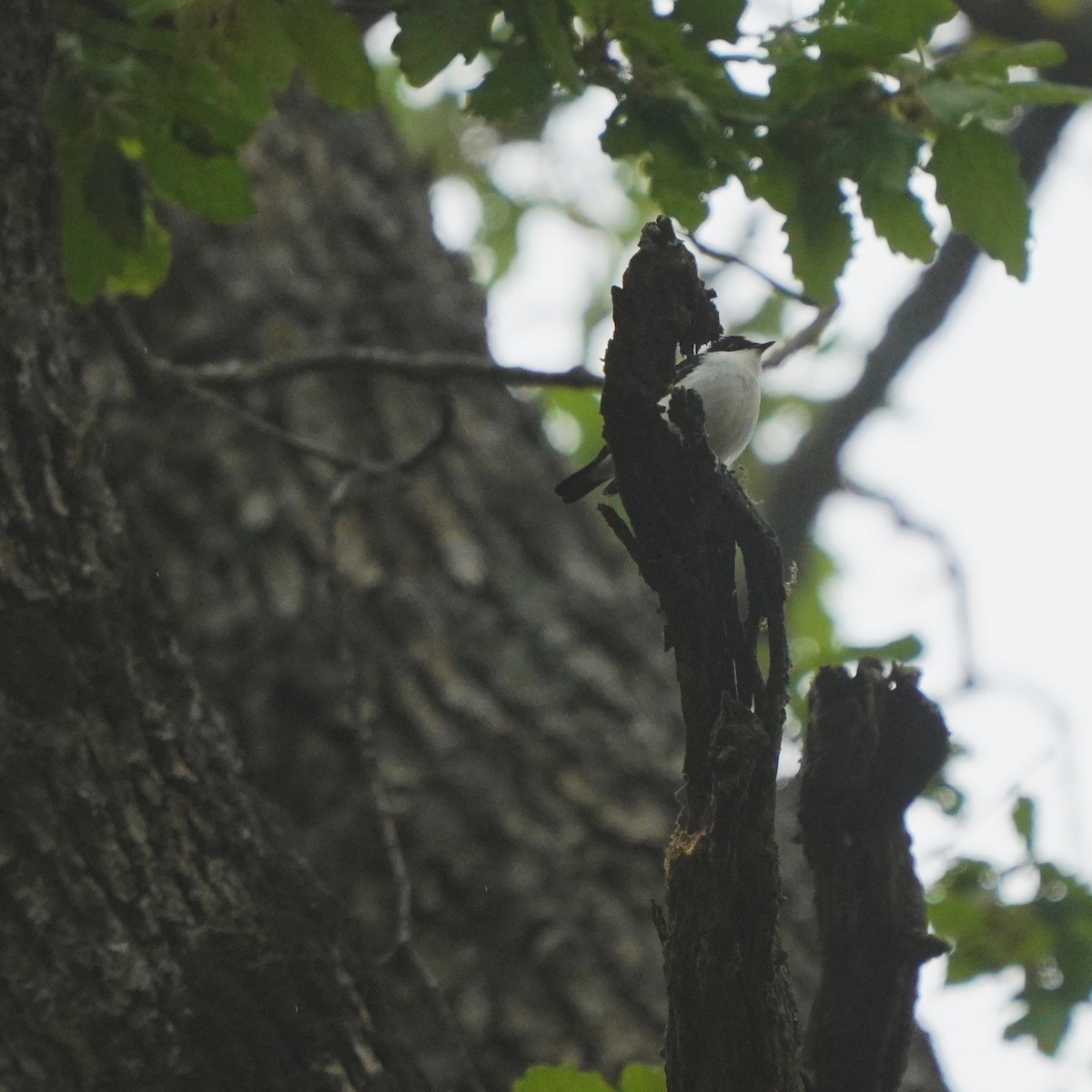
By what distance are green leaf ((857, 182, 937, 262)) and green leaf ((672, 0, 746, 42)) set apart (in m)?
0.39

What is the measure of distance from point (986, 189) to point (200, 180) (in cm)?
161

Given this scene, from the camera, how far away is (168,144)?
9.32 feet

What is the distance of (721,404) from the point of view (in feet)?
9.16

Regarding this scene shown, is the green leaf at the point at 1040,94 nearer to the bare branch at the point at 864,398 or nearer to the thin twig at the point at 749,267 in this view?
the thin twig at the point at 749,267

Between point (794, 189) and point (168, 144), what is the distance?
4.30ft

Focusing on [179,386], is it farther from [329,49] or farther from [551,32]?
[551,32]

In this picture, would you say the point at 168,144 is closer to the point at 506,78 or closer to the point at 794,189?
the point at 506,78

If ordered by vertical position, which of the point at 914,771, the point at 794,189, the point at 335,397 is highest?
the point at 335,397

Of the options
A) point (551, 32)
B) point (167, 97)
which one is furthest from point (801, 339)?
point (167, 97)

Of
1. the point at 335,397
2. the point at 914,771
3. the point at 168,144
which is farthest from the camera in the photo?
the point at 335,397

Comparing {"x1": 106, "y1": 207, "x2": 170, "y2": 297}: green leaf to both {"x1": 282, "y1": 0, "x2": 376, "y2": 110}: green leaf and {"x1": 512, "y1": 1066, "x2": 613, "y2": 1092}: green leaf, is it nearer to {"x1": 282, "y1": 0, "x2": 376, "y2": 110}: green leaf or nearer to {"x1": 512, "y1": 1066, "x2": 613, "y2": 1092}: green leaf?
{"x1": 282, "y1": 0, "x2": 376, "y2": 110}: green leaf

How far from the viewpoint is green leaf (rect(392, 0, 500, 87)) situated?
2471mm

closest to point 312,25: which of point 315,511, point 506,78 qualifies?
point 506,78

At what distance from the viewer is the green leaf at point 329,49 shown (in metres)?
2.60
